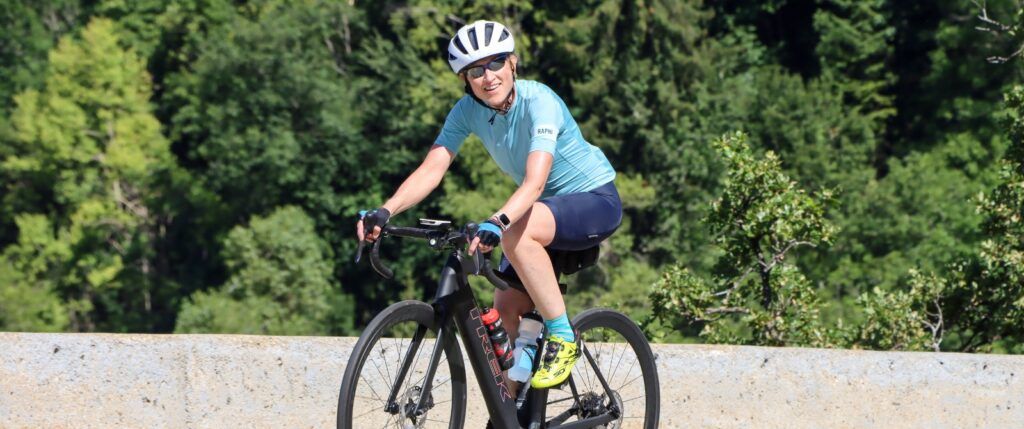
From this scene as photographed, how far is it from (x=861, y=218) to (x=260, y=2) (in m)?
19.6

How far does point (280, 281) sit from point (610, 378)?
127 feet

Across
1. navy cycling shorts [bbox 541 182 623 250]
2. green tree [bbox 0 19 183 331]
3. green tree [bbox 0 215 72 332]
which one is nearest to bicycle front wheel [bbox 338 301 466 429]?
navy cycling shorts [bbox 541 182 623 250]

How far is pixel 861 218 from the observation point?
128ft

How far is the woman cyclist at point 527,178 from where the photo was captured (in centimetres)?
533

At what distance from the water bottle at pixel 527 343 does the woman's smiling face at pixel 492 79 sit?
80 cm

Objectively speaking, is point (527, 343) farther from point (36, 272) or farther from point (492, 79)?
point (36, 272)

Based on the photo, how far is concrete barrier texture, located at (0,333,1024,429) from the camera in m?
6.60

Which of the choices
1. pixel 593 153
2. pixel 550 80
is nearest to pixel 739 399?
pixel 593 153

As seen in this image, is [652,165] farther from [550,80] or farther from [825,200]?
[825,200]

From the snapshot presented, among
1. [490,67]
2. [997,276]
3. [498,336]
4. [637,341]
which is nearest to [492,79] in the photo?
[490,67]

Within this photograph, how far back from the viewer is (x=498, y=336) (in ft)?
18.2

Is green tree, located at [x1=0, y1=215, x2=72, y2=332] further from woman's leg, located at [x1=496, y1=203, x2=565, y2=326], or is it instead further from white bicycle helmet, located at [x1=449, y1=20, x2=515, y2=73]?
white bicycle helmet, located at [x1=449, y1=20, x2=515, y2=73]

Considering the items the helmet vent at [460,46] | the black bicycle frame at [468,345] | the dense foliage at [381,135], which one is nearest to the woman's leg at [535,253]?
the black bicycle frame at [468,345]

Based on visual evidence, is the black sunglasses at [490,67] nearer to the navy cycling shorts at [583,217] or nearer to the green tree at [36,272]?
the navy cycling shorts at [583,217]
